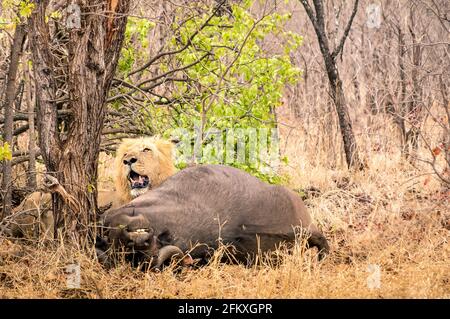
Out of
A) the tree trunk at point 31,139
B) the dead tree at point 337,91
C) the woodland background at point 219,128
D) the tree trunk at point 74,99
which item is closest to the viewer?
the woodland background at point 219,128

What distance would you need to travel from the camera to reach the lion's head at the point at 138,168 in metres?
7.04

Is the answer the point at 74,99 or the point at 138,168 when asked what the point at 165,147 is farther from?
the point at 74,99

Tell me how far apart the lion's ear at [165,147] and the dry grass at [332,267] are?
1463mm

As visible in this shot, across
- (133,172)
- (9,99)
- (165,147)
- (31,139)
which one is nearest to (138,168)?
(133,172)

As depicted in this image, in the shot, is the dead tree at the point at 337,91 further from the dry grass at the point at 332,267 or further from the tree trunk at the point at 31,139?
the tree trunk at the point at 31,139

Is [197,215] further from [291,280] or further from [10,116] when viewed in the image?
[10,116]

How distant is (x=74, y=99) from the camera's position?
6246 mm

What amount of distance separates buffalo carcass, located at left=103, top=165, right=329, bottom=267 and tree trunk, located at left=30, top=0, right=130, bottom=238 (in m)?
0.32

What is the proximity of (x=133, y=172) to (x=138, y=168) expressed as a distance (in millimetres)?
59

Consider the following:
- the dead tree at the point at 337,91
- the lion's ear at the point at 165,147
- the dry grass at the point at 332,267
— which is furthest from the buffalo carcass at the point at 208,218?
the dead tree at the point at 337,91

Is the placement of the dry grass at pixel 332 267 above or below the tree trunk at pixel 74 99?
below

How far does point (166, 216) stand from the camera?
6.07m

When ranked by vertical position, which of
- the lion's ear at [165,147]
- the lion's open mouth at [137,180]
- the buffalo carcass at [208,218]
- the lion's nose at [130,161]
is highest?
the lion's ear at [165,147]
